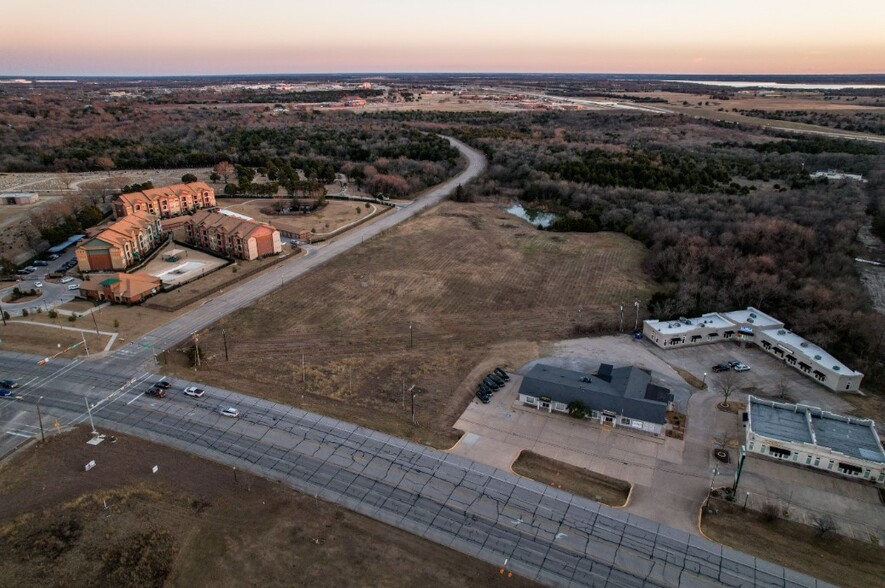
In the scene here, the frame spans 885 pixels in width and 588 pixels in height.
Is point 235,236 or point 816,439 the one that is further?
point 235,236

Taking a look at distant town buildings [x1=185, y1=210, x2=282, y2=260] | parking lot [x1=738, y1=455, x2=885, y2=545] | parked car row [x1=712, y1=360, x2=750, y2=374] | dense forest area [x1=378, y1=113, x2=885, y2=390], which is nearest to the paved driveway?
parking lot [x1=738, y1=455, x2=885, y2=545]

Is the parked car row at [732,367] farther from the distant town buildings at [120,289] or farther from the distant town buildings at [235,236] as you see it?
the distant town buildings at [120,289]

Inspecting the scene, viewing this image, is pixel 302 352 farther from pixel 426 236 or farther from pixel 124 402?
pixel 426 236

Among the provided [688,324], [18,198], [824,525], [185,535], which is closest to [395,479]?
[185,535]

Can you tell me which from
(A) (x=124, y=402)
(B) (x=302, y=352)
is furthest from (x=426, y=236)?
(A) (x=124, y=402)

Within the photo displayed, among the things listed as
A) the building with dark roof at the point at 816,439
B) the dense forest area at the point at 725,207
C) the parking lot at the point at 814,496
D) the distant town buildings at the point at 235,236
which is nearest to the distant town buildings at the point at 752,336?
the dense forest area at the point at 725,207

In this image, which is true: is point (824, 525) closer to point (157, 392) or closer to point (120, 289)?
point (157, 392)

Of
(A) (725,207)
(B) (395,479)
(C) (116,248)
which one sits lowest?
(B) (395,479)
